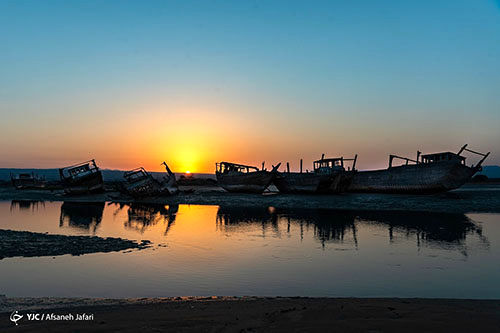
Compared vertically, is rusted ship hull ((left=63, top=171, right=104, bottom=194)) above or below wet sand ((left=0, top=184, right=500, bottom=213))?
above

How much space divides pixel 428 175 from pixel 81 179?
133 ft

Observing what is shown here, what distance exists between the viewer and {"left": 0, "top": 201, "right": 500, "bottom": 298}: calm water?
8266 mm

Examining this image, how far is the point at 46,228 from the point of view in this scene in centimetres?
1956

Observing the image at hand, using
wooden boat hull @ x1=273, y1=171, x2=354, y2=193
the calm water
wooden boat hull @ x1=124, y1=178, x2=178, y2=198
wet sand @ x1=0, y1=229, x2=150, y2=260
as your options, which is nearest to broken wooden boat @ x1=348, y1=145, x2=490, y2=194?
wooden boat hull @ x1=273, y1=171, x2=354, y2=193

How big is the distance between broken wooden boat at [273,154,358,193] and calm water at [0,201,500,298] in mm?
24541

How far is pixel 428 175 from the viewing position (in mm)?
36781

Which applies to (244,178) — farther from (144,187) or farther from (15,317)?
(15,317)

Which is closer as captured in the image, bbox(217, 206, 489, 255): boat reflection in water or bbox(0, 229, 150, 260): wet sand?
bbox(0, 229, 150, 260): wet sand

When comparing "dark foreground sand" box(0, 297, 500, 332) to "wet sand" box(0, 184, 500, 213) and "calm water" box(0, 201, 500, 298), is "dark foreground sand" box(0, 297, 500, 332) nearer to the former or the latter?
"calm water" box(0, 201, 500, 298)

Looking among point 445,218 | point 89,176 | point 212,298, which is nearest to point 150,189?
point 89,176

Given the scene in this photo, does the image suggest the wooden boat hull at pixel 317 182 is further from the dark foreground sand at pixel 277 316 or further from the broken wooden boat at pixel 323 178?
the dark foreground sand at pixel 277 316

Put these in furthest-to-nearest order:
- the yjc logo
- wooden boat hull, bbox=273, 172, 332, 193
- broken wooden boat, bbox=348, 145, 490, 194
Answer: wooden boat hull, bbox=273, 172, 332, 193 → broken wooden boat, bbox=348, 145, 490, 194 → the yjc logo

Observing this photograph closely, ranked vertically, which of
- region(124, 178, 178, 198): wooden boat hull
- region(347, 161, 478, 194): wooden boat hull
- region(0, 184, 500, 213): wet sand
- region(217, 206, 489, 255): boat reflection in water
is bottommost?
region(217, 206, 489, 255): boat reflection in water

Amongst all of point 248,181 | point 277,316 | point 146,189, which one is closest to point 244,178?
point 248,181
